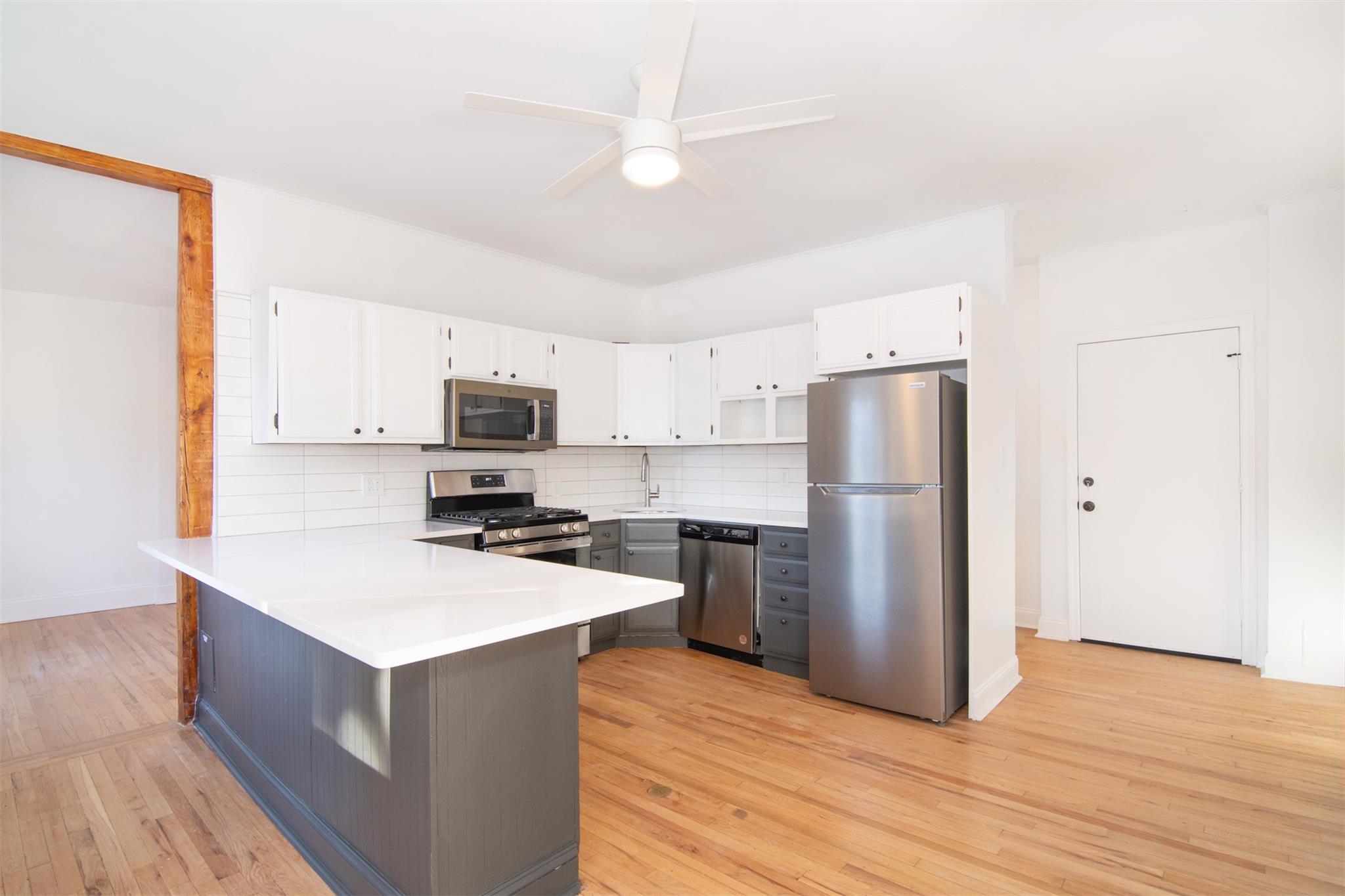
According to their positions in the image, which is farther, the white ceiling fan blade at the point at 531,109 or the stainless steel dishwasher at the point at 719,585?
the stainless steel dishwasher at the point at 719,585

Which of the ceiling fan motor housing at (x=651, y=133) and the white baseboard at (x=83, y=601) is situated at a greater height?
the ceiling fan motor housing at (x=651, y=133)

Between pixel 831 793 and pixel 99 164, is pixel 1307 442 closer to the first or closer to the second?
pixel 831 793

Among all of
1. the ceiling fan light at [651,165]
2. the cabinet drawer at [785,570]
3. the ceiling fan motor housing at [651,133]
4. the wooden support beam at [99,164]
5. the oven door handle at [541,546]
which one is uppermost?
the wooden support beam at [99,164]

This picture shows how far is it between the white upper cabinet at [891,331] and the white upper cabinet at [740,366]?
21.3 inches

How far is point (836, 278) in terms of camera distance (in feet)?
14.1

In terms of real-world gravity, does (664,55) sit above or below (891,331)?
above

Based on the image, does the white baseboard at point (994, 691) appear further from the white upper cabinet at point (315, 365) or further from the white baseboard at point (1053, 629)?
the white upper cabinet at point (315, 365)

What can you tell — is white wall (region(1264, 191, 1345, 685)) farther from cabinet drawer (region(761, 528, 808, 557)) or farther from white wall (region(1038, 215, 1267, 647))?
cabinet drawer (region(761, 528, 808, 557))

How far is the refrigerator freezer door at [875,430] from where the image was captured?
308 cm

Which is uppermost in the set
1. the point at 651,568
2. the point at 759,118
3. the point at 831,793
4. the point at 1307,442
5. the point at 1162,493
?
the point at 759,118

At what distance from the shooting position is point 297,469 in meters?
3.41

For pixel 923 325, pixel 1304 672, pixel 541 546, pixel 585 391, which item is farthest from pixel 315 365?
pixel 1304 672

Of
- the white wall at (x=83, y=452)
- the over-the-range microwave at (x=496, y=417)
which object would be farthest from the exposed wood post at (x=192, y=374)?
the white wall at (x=83, y=452)

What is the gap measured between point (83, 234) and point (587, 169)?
12.1 feet
